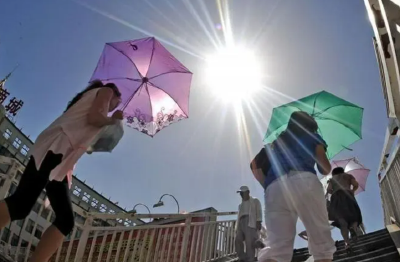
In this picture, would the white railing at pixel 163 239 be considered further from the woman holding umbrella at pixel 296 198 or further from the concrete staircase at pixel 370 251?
the woman holding umbrella at pixel 296 198

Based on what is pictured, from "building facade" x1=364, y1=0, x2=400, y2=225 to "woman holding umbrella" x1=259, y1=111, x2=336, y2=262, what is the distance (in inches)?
34.1

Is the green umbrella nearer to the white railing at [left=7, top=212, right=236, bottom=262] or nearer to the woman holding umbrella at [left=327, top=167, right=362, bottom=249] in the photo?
the woman holding umbrella at [left=327, top=167, right=362, bottom=249]

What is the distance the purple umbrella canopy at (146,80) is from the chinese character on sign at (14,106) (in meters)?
31.2

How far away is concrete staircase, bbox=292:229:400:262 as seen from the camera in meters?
4.02

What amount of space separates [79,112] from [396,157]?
4237mm

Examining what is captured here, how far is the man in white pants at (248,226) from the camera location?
637 cm

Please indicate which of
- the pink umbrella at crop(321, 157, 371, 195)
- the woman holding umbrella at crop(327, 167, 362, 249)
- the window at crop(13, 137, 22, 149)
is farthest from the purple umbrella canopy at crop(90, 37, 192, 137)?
the window at crop(13, 137, 22, 149)

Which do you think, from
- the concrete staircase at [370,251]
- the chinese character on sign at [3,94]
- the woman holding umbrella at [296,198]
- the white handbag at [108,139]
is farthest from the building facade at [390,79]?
the chinese character on sign at [3,94]

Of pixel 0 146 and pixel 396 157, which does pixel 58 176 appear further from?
pixel 0 146

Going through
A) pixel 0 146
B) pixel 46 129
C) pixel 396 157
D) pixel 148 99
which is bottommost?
pixel 46 129

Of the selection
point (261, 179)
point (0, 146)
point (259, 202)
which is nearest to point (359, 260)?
point (261, 179)

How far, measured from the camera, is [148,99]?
19.0 ft

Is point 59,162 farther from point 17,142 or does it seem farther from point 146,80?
point 17,142

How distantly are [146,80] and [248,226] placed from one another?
3.30 meters
